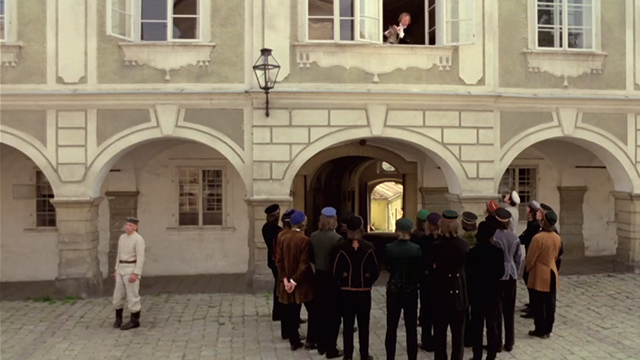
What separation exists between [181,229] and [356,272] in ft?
24.9

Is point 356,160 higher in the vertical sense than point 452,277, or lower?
higher

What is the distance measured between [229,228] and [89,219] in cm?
341

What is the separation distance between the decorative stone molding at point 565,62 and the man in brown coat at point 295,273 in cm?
667

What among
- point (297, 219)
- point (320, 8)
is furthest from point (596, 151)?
point (297, 219)

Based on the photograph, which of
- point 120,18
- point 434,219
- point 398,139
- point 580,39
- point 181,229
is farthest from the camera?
point 181,229

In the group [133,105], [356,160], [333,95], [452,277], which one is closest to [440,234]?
[452,277]

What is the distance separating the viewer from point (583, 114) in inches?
455

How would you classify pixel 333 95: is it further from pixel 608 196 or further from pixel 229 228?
pixel 608 196

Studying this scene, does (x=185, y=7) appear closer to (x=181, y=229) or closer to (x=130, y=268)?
(x=181, y=229)

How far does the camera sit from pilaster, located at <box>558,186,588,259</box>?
14242 millimetres

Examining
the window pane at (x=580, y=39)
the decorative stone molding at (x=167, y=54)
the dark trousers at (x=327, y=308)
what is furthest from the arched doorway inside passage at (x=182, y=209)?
the window pane at (x=580, y=39)

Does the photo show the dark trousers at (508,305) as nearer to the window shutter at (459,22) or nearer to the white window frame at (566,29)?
the window shutter at (459,22)

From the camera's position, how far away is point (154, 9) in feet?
36.1

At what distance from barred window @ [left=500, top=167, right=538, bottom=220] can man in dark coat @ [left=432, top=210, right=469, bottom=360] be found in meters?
8.39
